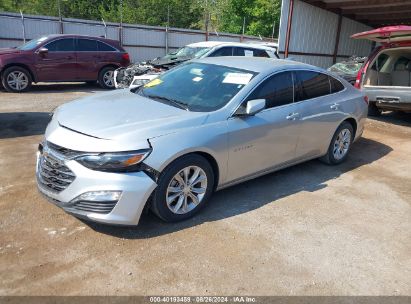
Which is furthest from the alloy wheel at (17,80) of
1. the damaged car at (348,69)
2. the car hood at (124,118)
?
the damaged car at (348,69)

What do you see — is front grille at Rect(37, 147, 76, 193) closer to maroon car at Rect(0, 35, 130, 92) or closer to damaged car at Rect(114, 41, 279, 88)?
damaged car at Rect(114, 41, 279, 88)

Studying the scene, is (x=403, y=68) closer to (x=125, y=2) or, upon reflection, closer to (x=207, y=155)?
(x=207, y=155)

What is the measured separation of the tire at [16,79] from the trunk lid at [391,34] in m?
8.70

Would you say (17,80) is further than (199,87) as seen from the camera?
Yes

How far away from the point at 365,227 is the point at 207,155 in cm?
180

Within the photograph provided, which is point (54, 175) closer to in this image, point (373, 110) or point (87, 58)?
point (373, 110)

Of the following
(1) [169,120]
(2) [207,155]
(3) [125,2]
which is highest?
(3) [125,2]

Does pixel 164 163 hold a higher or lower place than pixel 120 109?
lower

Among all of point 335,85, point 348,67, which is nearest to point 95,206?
point 335,85

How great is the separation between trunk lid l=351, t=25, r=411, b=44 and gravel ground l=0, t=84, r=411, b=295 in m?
4.01

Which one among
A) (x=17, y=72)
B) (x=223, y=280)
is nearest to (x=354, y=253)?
(x=223, y=280)

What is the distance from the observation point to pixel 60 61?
1134cm

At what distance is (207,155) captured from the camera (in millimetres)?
3904

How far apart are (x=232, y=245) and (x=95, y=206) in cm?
125
